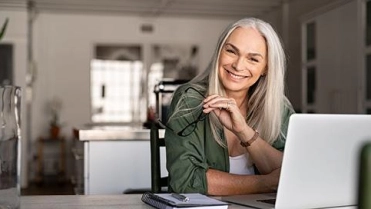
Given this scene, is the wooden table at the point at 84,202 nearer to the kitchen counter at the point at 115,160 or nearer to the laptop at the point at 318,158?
the laptop at the point at 318,158

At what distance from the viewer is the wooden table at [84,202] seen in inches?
46.3

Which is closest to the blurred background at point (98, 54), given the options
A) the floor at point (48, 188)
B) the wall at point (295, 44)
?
the wall at point (295, 44)

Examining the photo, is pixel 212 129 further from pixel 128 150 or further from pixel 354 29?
pixel 354 29

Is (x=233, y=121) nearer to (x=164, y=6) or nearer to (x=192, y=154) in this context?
(x=192, y=154)

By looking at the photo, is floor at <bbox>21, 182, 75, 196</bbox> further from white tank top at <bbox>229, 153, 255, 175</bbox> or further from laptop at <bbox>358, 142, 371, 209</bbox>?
laptop at <bbox>358, 142, 371, 209</bbox>

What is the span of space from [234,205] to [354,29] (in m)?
4.58

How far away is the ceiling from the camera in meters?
8.36

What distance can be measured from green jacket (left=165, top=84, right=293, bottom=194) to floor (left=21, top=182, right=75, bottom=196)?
6153 mm

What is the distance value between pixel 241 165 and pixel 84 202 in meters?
0.57

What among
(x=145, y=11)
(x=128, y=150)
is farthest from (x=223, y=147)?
(x=145, y=11)

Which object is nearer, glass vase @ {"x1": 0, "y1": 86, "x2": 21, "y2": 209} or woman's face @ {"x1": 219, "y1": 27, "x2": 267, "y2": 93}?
glass vase @ {"x1": 0, "y1": 86, "x2": 21, "y2": 209}

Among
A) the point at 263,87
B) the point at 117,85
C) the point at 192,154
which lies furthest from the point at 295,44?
the point at 192,154

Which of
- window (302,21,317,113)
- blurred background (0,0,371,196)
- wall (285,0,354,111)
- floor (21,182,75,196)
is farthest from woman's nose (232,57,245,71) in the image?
wall (285,0,354,111)

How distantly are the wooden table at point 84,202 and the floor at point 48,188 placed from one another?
6251 mm
